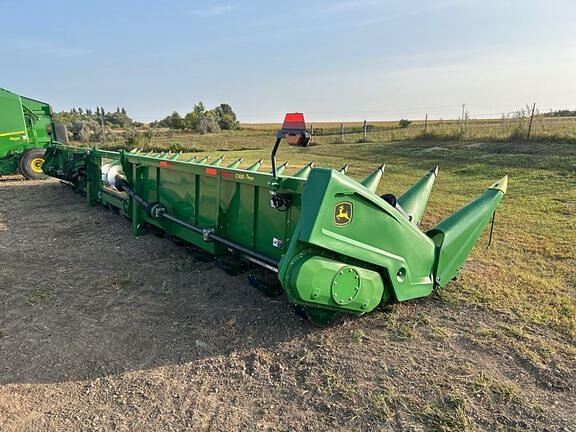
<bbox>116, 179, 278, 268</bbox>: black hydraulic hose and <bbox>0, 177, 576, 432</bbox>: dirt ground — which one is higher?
<bbox>116, 179, 278, 268</bbox>: black hydraulic hose

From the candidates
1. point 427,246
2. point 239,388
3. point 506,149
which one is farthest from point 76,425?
point 506,149

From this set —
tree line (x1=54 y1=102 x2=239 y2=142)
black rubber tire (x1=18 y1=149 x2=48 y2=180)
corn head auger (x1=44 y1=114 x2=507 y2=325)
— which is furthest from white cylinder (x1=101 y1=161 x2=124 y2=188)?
tree line (x1=54 y1=102 x2=239 y2=142)

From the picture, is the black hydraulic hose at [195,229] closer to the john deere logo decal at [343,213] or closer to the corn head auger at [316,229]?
the corn head auger at [316,229]

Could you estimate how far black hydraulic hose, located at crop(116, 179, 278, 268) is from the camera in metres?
3.65

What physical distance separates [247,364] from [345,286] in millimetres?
843

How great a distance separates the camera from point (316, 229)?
2643mm

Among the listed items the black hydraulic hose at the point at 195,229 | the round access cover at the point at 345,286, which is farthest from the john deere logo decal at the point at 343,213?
the black hydraulic hose at the point at 195,229

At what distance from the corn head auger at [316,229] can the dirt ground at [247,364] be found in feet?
0.93

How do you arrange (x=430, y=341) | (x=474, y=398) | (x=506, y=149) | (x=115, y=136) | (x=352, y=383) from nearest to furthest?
(x=474, y=398) → (x=352, y=383) → (x=430, y=341) → (x=506, y=149) → (x=115, y=136)

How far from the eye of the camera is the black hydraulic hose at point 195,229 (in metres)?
3.65

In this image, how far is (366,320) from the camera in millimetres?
3434

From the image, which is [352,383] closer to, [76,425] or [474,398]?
[474,398]

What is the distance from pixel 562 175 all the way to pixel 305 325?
913 centimetres

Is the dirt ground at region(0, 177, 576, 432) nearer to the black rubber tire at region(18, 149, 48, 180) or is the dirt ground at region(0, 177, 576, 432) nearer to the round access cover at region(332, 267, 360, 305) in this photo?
the round access cover at region(332, 267, 360, 305)
